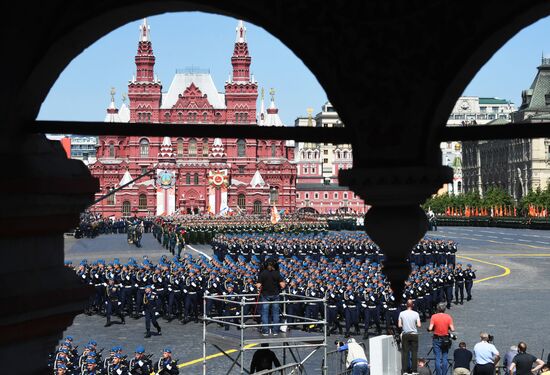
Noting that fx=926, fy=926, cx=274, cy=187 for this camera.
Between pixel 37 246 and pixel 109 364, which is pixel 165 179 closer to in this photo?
pixel 109 364

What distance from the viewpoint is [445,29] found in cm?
290

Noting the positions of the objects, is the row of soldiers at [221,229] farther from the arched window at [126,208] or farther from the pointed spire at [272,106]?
the pointed spire at [272,106]

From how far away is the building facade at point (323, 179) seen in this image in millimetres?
132875

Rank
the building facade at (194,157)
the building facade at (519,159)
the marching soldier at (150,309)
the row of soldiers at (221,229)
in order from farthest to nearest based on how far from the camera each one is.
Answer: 1. the building facade at (194,157)
2. the building facade at (519,159)
3. the row of soldiers at (221,229)
4. the marching soldier at (150,309)

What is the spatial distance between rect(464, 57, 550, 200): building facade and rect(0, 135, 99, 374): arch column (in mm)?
85860

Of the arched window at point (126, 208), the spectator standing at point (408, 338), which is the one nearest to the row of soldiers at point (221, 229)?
the spectator standing at point (408, 338)

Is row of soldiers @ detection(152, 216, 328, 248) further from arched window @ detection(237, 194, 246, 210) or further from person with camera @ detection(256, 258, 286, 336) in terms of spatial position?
person with camera @ detection(256, 258, 286, 336)

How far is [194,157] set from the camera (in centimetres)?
10544

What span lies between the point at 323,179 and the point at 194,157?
183 ft

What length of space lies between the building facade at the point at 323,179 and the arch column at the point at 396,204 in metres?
117

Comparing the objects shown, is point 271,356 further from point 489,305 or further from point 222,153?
point 222,153

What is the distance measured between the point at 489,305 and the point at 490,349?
1490 cm

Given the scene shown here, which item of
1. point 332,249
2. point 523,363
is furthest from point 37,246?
point 332,249

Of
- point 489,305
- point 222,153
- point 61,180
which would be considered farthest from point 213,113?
point 61,180
